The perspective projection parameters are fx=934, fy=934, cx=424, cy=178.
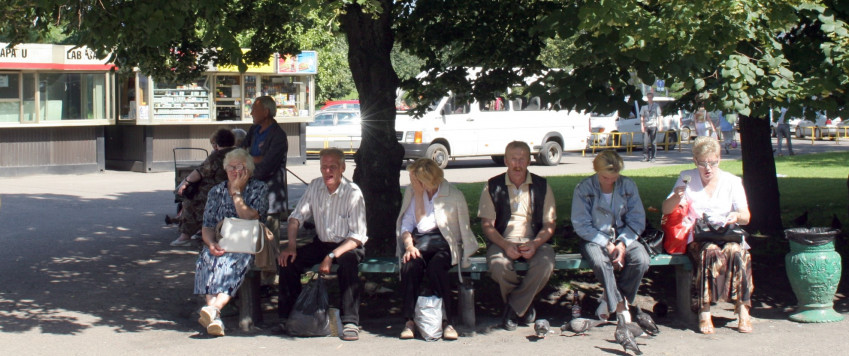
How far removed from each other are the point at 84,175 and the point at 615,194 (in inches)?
601

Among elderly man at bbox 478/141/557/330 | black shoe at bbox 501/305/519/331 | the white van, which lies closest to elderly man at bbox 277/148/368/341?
elderly man at bbox 478/141/557/330

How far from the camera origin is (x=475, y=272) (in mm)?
7000

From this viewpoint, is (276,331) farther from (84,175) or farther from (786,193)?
(84,175)

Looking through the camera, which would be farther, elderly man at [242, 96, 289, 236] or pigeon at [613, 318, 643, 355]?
elderly man at [242, 96, 289, 236]

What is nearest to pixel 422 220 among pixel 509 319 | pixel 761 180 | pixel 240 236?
pixel 509 319

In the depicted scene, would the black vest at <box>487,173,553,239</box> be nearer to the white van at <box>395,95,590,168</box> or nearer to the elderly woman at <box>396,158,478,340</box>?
the elderly woman at <box>396,158,478,340</box>

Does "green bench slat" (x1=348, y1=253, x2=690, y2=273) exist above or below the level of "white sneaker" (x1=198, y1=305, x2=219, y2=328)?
above

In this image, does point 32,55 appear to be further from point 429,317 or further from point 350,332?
point 429,317

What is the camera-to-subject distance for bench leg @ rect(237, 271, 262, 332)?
6.90 meters

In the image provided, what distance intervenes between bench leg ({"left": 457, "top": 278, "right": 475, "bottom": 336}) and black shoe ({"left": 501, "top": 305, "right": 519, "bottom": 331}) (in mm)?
234

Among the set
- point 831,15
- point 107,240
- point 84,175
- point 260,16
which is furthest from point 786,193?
point 84,175

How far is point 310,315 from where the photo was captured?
6.67 metres

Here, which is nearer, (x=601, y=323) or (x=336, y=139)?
(x=601, y=323)

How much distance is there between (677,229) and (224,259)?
3384 mm
